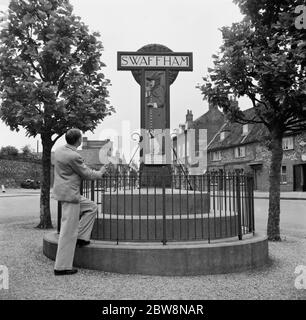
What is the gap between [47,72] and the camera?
1189 cm

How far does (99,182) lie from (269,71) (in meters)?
4.33

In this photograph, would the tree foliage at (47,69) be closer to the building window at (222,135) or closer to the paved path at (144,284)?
the paved path at (144,284)

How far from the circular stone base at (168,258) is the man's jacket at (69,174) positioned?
1.05m

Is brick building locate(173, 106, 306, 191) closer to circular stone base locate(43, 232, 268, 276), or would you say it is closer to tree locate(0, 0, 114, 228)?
tree locate(0, 0, 114, 228)

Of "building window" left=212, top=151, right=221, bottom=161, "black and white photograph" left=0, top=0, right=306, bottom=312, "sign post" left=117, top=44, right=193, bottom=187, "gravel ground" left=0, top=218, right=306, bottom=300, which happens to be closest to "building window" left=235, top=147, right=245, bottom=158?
"building window" left=212, top=151, right=221, bottom=161

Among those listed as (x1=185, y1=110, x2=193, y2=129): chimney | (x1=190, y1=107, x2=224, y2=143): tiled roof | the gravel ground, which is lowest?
the gravel ground

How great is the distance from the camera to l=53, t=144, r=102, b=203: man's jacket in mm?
5508

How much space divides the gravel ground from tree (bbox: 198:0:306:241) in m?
3.53

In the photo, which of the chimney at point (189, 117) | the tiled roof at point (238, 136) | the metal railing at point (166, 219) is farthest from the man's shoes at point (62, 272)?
the chimney at point (189, 117)

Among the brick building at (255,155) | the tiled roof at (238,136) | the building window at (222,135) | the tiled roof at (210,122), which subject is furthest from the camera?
the tiled roof at (210,122)

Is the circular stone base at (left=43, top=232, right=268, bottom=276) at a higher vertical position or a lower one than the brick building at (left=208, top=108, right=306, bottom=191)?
lower

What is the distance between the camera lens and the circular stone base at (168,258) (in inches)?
227

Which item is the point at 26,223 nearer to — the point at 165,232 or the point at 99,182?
the point at 99,182

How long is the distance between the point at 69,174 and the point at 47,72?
7282mm
